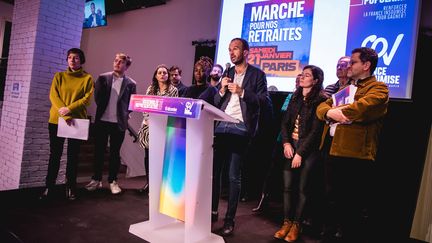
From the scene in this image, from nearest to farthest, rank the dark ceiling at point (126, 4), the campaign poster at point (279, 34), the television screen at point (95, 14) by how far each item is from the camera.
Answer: the campaign poster at point (279, 34) < the dark ceiling at point (126, 4) < the television screen at point (95, 14)

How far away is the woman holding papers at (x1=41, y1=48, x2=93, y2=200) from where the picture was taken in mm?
3338

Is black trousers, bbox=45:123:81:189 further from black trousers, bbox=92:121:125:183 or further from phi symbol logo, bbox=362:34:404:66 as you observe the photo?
phi symbol logo, bbox=362:34:404:66

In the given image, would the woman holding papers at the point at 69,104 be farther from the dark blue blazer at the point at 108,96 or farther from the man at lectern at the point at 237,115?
the man at lectern at the point at 237,115

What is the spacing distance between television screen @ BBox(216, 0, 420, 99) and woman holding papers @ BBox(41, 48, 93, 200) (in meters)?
2.14

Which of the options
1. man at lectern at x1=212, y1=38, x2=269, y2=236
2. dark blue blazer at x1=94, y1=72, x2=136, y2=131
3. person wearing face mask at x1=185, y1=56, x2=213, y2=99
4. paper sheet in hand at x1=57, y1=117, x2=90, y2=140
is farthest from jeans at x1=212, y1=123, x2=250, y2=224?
dark blue blazer at x1=94, y1=72, x2=136, y2=131

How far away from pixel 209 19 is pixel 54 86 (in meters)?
3.61

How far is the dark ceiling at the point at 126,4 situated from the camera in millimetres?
7056

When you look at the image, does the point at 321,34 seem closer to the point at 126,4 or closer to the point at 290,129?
the point at 290,129

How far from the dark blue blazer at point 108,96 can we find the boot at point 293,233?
2.20 metres

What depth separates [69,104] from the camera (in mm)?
3375

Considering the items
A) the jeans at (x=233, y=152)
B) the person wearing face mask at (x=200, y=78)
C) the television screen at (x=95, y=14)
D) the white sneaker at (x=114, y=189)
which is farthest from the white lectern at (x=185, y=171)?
the television screen at (x=95, y=14)

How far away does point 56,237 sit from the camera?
2301mm

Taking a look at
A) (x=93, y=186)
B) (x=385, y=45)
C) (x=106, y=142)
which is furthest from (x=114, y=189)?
(x=385, y=45)

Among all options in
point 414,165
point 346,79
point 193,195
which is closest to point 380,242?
point 414,165
